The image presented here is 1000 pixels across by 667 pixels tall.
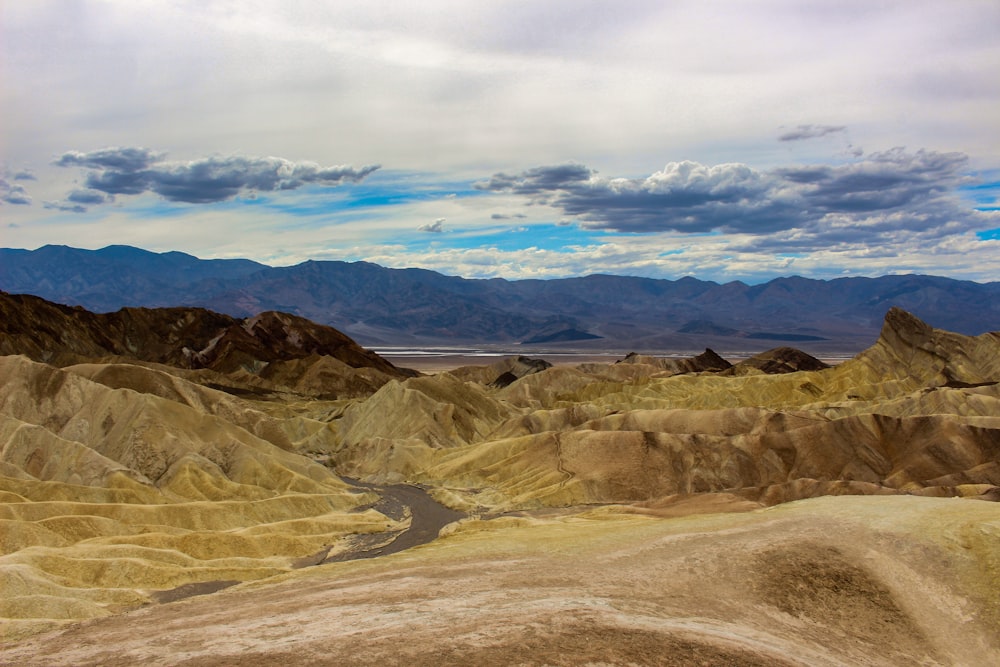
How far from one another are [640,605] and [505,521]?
143 ft

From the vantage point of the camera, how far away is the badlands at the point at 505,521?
36.5m

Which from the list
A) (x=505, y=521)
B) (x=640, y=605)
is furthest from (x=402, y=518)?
(x=640, y=605)

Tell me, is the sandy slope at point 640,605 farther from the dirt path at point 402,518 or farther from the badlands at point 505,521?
the dirt path at point 402,518

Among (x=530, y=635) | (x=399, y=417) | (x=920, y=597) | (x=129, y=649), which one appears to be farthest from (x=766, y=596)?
(x=399, y=417)

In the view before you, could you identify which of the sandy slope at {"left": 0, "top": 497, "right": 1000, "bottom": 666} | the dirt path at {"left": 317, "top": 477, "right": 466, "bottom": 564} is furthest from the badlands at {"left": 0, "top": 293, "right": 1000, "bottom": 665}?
the dirt path at {"left": 317, "top": 477, "right": 466, "bottom": 564}

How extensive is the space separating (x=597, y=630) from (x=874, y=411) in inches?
3782

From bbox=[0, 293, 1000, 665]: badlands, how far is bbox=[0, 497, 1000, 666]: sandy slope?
0.61 feet

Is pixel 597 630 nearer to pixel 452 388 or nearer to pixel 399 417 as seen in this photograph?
pixel 399 417

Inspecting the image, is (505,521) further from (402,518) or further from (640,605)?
(640,605)

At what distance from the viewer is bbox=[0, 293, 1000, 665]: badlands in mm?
36500

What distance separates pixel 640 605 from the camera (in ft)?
128

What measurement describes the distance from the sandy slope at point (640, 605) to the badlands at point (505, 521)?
19cm

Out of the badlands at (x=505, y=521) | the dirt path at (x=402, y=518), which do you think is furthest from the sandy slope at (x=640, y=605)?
the dirt path at (x=402, y=518)

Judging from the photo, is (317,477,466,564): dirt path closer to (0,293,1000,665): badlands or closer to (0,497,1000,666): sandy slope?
(0,293,1000,665): badlands
